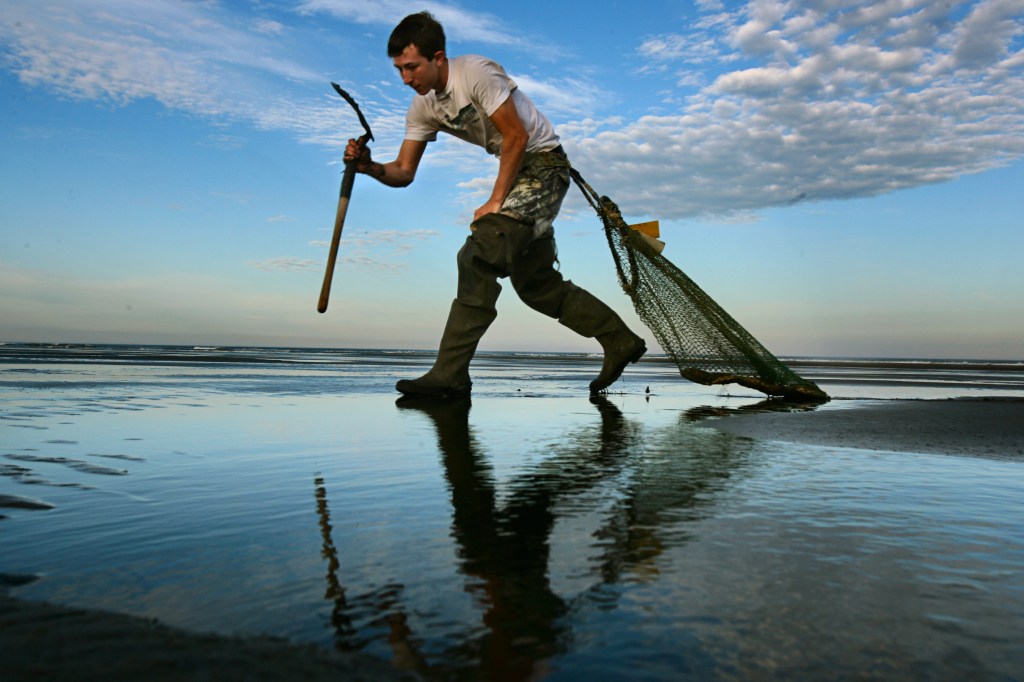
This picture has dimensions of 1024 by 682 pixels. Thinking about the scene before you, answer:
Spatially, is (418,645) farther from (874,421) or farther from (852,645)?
(874,421)

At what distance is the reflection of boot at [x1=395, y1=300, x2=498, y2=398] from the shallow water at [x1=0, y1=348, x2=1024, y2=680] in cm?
242

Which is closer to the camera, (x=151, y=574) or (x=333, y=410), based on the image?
(x=151, y=574)

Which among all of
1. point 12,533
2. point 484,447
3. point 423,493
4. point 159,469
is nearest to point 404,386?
point 484,447

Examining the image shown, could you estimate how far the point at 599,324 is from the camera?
6.66m

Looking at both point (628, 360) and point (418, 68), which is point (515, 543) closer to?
point (418, 68)

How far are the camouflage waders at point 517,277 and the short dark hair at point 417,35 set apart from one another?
3.85 ft

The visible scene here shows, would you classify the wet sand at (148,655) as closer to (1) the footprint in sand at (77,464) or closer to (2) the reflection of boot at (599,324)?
(1) the footprint in sand at (77,464)

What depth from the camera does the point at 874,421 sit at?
15.7ft

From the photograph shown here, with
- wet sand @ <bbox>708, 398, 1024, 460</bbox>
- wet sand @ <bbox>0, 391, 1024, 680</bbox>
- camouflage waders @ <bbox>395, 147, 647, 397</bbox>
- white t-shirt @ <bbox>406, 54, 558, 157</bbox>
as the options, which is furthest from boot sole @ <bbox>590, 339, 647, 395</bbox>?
wet sand @ <bbox>0, 391, 1024, 680</bbox>

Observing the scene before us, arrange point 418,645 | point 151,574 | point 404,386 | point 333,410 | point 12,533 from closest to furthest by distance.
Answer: point 418,645, point 151,574, point 12,533, point 333,410, point 404,386

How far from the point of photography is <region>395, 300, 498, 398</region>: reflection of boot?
5.97m

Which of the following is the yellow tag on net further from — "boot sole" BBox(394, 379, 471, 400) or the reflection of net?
"boot sole" BBox(394, 379, 471, 400)

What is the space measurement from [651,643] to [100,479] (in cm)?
211

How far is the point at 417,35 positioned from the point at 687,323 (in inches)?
139
